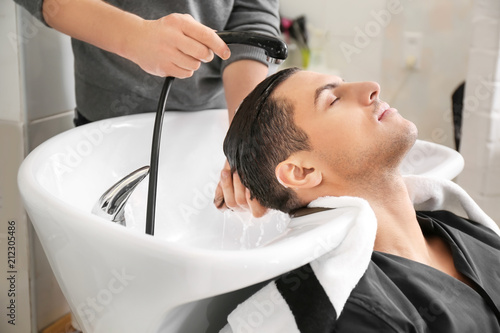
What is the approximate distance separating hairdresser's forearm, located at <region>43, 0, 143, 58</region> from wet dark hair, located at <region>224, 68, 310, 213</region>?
0.24 meters

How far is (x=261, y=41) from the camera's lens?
996 millimetres

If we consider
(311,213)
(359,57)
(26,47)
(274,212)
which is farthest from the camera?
(359,57)

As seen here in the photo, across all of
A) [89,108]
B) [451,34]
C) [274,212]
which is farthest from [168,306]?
[451,34]

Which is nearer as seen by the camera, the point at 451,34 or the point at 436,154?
the point at 436,154

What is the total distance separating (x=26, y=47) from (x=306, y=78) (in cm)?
64

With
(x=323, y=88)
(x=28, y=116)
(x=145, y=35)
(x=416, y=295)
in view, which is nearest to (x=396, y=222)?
(x=416, y=295)

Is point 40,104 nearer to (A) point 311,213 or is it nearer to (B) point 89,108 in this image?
(B) point 89,108

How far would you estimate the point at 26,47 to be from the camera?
1.30 m

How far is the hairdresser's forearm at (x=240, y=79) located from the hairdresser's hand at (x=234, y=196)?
19 centimetres

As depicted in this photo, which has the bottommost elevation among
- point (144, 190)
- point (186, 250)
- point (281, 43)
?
point (144, 190)

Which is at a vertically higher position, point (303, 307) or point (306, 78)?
point (306, 78)

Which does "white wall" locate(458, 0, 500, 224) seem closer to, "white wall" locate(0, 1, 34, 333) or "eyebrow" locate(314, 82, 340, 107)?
"eyebrow" locate(314, 82, 340, 107)

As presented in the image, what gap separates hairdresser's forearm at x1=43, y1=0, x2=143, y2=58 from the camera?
99cm

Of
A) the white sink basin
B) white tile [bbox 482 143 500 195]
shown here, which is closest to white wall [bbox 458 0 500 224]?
white tile [bbox 482 143 500 195]
